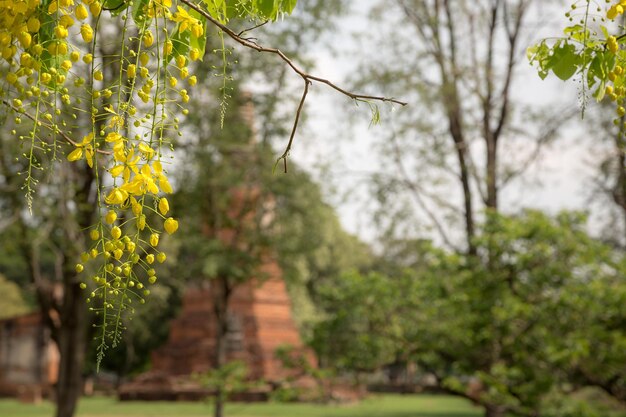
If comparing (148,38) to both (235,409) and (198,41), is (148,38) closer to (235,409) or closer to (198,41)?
(198,41)

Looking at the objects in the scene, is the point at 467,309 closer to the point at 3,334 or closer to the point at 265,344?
the point at 265,344

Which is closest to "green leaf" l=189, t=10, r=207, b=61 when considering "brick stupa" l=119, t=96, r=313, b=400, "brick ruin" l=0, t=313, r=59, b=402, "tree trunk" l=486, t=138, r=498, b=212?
"tree trunk" l=486, t=138, r=498, b=212

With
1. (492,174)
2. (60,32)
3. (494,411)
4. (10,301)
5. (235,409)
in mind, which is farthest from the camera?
(10,301)

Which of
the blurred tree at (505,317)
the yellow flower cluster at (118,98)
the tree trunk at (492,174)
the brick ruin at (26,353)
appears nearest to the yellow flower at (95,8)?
the yellow flower cluster at (118,98)

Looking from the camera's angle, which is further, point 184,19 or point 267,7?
point 267,7

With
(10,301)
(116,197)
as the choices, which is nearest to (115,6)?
(116,197)

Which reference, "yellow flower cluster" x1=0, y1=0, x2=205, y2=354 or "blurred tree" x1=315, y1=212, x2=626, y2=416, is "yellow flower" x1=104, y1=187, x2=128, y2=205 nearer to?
"yellow flower cluster" x1=0, y1=0, x2=205, y2=354

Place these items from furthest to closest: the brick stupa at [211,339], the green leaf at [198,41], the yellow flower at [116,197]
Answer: the brick stupa at [211,339] < the green leaf at [198,41] < the yellow flower at [116,197]

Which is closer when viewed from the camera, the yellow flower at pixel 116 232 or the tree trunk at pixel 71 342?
the yellow flower at pixel 116 232

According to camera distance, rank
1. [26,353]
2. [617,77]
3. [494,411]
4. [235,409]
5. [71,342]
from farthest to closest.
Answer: [26,353] → [235,409] → [71,342] → [494,411] → [617,77]

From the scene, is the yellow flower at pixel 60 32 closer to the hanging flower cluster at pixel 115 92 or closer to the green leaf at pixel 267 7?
the hanging flower cluster at pixel 115 92

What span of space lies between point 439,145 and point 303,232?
3.77 metres

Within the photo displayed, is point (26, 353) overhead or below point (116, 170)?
overhead

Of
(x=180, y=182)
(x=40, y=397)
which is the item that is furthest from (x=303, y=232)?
(x=40, y=397)
